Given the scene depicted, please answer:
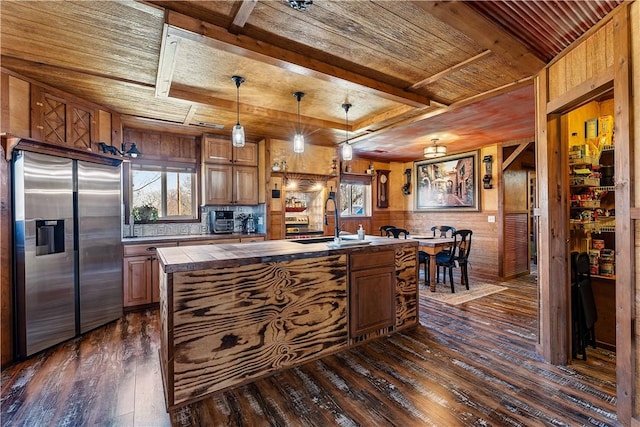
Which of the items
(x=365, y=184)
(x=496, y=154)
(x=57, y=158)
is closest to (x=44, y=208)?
(x=57, y=158)

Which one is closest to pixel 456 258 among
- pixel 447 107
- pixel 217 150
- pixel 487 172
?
pixel 487 172

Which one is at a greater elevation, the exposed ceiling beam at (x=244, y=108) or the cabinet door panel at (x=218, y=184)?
the exposed ceiling beam at (x=244, y=108)

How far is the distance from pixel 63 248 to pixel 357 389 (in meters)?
3.23

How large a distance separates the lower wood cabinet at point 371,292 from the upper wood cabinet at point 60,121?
3.29 meters

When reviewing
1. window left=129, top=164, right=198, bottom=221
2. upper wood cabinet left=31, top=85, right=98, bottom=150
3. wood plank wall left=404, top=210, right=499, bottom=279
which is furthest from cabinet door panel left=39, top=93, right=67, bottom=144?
wood plank wall left=404, top=210, right=499, bottom=279

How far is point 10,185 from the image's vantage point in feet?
8.84

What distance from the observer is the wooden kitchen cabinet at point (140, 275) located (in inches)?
153

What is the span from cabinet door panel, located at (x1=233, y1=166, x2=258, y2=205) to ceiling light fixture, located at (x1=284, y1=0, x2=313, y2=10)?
3.36 m

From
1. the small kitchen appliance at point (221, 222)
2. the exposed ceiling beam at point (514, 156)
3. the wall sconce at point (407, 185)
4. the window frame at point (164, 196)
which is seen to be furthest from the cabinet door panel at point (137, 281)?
the exposed ceiling beam at point (514, 156)

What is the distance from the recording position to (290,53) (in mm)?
2477

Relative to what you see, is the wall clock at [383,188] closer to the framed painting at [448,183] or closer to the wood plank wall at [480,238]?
the framed painting at [448,183]

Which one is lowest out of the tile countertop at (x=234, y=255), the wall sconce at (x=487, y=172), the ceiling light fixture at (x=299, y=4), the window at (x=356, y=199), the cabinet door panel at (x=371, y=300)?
the cabinet door panel at (x=371, y=300)

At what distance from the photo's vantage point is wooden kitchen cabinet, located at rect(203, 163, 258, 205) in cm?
469

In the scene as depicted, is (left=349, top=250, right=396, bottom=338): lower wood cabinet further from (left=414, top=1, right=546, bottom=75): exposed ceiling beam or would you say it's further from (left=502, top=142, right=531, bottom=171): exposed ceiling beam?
(left=502, top=142, right=531, bottom=171): exposed ceiling beam
